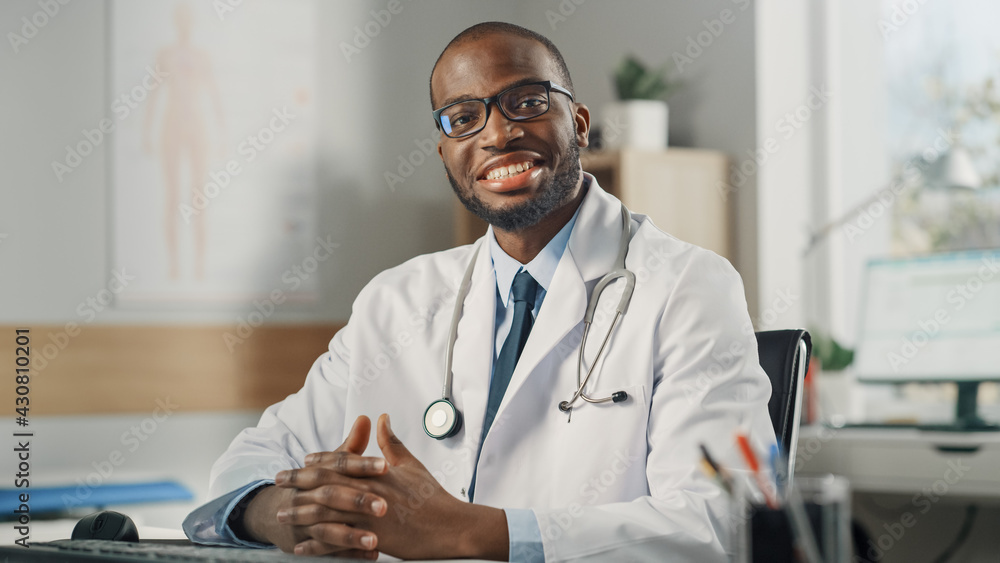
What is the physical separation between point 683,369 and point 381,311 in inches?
20.1

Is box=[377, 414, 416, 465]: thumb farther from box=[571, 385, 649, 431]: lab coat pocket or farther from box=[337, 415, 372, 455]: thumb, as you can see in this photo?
box=[571, 385, 649, 431]: lab coat pocket

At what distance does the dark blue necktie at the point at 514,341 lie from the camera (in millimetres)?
1155

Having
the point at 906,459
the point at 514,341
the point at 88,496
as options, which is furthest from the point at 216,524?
the point at 906,459

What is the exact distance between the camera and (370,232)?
2957mm

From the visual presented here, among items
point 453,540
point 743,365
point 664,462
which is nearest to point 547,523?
point 453,540

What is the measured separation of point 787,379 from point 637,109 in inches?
64.3

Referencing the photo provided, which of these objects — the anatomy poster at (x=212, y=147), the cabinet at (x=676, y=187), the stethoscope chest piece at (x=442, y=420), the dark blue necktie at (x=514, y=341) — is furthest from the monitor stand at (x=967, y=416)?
the anatomy poster at (x=212, y=147)

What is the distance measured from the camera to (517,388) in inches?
44.1

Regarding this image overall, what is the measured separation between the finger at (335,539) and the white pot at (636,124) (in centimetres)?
191

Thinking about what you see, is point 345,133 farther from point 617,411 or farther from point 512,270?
point 617,411

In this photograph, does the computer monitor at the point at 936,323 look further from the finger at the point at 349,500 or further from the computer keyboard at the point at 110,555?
the computer keyboard at the point at 110,555

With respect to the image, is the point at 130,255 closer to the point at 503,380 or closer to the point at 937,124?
the point at 503,380

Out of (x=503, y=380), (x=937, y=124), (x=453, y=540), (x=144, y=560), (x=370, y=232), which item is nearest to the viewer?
(x=144, y=560)

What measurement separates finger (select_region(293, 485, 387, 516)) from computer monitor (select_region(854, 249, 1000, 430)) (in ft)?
5.83
